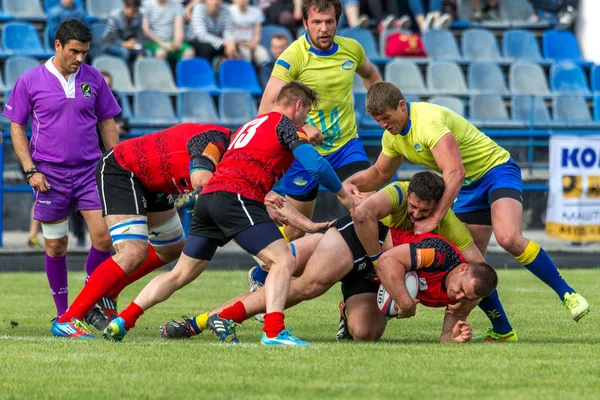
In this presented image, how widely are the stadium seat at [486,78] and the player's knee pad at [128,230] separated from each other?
510 inches

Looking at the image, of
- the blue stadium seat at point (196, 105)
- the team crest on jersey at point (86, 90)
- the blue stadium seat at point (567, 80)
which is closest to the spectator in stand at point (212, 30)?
the blue stadium seat at point (196, 105)

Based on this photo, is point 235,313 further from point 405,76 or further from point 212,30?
point 405,76

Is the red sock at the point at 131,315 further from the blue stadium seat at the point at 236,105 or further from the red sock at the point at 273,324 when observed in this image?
the blue stadium seat at the point at 236,105

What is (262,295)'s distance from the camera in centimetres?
750

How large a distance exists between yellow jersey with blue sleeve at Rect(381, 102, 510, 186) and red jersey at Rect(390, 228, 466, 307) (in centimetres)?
67

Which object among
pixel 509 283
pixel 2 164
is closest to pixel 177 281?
pixel 509 283

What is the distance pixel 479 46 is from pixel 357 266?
13.7 m

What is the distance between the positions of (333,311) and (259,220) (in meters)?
3.01

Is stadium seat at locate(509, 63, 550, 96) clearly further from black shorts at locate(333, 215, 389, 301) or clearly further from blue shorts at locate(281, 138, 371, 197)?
Answer: black shorts at locate(333, 215, 389, 301)

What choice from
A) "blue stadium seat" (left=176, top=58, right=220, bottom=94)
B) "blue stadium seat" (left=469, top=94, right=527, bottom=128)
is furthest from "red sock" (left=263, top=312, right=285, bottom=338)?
"blue stadium seat" (left=469, top=94, right=527, bottom=128)

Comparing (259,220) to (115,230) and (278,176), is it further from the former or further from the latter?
(115,230)

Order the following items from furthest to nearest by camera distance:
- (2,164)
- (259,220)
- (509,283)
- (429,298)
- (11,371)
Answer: (2,164) → (509,283) → (429,298) → (259,220) → (11,371)

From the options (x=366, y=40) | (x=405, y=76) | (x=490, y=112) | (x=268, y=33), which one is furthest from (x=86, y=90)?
(x=490, y=112)

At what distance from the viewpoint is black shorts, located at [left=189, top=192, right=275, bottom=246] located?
7090mm
